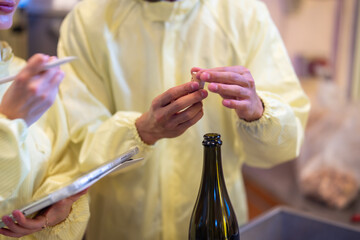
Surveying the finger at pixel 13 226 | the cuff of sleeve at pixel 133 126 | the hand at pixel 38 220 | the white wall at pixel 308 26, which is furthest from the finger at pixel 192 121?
the white wall at pixel 308 26

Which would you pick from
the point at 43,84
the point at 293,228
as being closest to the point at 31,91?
the point at 43,84

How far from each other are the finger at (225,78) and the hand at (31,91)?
0.24 metres

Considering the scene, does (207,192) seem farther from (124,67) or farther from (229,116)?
(124,67)

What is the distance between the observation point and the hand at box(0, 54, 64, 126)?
0.52 m

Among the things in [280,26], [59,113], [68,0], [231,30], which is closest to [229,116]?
[231,30]

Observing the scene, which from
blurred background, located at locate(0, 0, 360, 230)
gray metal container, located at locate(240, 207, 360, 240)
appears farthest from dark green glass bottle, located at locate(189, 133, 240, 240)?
blurred background, located at locate(0, 0, 360, 230)

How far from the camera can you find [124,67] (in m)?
0.94

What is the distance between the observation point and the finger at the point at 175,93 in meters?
0.65

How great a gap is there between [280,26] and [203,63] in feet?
5.50

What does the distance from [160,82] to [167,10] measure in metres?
0.18

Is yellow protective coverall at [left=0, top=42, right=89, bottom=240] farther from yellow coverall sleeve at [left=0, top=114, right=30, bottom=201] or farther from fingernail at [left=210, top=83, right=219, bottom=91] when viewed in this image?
fingernail at [left=210, top=83, right=219, bottom=91]

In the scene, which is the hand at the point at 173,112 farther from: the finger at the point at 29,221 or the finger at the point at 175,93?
the finger at the point at 29,221

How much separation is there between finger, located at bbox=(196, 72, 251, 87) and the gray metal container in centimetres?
40

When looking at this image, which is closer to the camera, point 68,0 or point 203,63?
point 203,63
